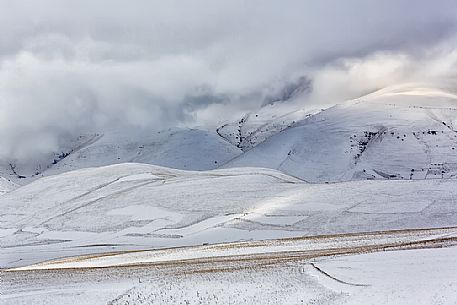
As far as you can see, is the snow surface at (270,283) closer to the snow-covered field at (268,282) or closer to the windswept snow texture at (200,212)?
the snow-covered field at (268,282)

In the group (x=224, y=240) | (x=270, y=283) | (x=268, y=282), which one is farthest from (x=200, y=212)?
(x=270, y=283)

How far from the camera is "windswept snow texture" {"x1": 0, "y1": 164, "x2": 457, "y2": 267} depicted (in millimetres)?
88562

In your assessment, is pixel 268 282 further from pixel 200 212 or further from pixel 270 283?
pixel 200 212

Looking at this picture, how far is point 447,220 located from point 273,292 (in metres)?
56.9

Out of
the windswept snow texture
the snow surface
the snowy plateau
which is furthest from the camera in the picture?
the windswept snow texture

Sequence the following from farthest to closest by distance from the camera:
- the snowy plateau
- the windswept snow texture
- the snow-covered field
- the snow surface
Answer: the windswept snow texture < the snowy plateau < the snow-covered field < the snow surface

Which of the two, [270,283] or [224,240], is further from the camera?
[224,240]

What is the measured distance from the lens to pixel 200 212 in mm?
107375

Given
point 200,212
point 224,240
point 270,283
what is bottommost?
point 224,240

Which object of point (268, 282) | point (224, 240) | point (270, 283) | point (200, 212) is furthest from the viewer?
point (200, 212)

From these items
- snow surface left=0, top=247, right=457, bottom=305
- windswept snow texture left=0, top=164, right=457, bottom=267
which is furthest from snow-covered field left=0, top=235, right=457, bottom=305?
windswept snow texture left=0, top=164, right=457, bottom=267

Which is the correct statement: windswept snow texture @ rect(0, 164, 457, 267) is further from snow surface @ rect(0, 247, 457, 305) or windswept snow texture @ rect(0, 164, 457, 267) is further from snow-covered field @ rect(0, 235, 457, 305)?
snow surface @ rect(0, 247, 457, 305)

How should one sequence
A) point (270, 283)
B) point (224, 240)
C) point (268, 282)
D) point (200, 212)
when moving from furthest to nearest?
1. point (200, 212)
2. point (224, 240)
3. point (268, 282)
4. point (270, 283)

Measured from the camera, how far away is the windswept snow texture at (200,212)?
291 ft
